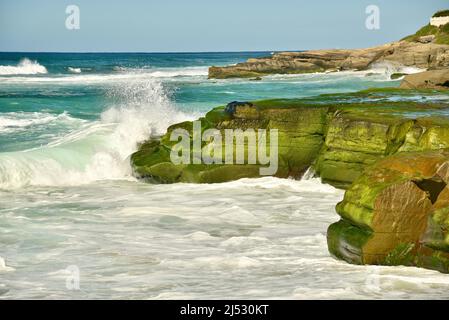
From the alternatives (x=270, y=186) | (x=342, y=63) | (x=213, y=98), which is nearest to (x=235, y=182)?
(x=270, y=186)

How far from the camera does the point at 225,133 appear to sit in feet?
50.9

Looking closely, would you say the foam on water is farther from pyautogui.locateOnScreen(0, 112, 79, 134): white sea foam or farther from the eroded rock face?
pyautogui.locateOnScreen(0, 112, 79, 134): white sea foam

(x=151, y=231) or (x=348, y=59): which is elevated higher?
(x=348, y=59)

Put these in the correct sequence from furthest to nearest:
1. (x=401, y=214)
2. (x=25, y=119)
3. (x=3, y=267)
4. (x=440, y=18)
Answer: (x=440, y=18)
(x=25, y=119)
(x=3, y=267)
(x=401, y=214)

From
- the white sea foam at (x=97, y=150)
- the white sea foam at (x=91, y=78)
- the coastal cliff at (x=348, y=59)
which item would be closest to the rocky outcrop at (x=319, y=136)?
the white sea foam at (x=97, y=150)

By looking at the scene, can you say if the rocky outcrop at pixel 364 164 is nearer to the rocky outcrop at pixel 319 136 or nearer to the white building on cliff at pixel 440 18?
the rocky outcrop at pixel 319 136

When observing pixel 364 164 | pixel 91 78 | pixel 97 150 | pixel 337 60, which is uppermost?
pixel 337 60

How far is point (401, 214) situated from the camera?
877 centimetres

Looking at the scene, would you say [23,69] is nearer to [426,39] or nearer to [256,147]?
[426,39]

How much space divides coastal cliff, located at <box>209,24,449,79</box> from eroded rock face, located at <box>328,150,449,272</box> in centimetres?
4731

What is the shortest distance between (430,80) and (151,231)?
1391 centimetres

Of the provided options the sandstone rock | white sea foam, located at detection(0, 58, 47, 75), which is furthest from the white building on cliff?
white sea foam, located at detection(0, 58, 47, 75)

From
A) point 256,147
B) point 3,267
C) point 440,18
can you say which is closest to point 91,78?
point 440,18
